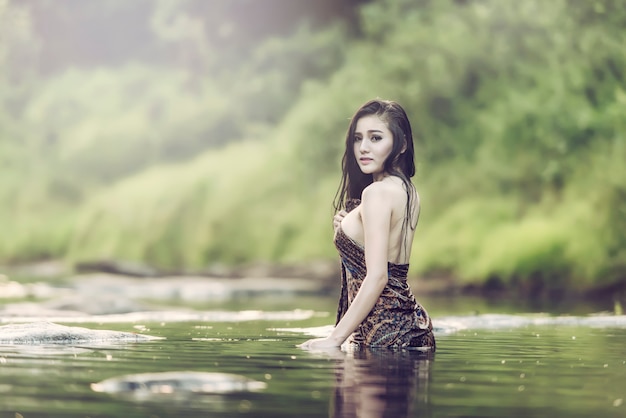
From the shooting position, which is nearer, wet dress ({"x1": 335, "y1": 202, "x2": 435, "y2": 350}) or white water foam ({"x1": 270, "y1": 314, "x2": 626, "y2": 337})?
wet dress ({"x1": 335, "y1": 202, "x2": 435, "y2": 350})

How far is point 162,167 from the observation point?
42438 mm

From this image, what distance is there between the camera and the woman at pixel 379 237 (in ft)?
25.1

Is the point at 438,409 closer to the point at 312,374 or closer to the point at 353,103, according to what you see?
the point at 312,374

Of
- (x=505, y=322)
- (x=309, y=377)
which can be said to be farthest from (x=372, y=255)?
(x=505, y=322)

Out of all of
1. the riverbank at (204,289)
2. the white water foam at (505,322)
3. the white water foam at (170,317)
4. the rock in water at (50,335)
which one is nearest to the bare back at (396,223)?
the rock in water at (50,335)

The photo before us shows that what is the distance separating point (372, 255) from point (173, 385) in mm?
2208

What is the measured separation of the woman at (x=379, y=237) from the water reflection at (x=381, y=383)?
19 cm

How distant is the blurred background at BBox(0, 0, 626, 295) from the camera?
22703 millimetres

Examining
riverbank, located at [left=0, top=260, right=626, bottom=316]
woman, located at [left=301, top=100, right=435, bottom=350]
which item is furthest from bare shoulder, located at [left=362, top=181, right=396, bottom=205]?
riverbank, located at [left=0, top=260, right=626, bottom=316]

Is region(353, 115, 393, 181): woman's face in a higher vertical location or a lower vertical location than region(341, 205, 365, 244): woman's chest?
higher

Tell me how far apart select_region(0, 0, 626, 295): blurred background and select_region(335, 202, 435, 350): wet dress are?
41.4 ft

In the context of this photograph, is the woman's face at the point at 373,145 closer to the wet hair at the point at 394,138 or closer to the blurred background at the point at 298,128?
the wet hair at the point at 394,138

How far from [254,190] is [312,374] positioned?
1080 inches

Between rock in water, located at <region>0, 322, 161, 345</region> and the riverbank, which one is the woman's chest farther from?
the riverbank
